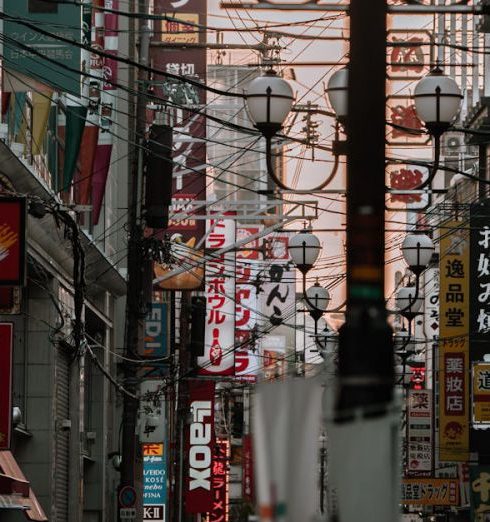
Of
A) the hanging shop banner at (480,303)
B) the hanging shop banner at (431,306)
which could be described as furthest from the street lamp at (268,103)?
the hanging shop banner at (431,306)

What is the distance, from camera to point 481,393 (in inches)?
1603

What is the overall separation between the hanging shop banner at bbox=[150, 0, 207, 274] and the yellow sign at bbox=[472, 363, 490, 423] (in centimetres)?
776

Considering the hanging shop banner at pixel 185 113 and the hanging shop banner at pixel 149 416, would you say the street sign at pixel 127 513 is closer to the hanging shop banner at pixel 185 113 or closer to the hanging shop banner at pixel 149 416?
the hanging shop banner at pixel 149 416

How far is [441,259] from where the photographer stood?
42.1 m

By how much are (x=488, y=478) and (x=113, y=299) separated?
40.1ft

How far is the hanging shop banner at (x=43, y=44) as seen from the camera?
76.1ft

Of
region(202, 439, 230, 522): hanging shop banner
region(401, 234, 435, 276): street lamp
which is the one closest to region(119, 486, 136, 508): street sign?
region(401, 234, 435, 276): street lamp

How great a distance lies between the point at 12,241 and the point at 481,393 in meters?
22.7

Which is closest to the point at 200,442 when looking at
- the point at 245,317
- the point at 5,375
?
the point at 245,317

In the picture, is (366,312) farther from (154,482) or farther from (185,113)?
(154,482)

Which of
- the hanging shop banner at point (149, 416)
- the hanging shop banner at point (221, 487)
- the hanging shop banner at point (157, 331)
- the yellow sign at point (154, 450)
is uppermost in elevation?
the hanging shop banner at point (157, 331)

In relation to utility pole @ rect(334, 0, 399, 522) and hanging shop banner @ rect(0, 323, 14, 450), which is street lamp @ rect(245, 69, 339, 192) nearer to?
hanging shop banner @ rect(0, 323, 14, 450)

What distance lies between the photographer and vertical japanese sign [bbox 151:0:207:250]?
39.9 m

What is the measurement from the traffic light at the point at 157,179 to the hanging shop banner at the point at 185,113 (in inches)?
314
